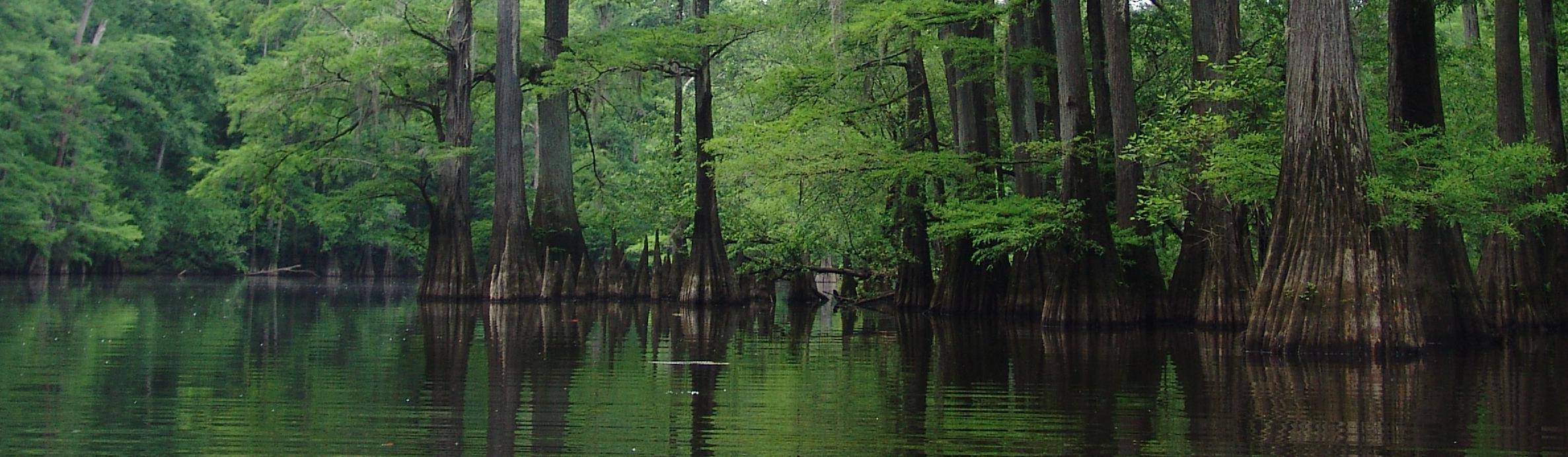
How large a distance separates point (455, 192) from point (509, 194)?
1569 mm

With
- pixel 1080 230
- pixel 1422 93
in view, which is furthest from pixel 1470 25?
pixel 1422 93

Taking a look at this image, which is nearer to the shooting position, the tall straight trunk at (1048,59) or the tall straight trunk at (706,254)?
the tall straight trunk at (1048,59)

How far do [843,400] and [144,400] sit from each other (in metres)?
3.63

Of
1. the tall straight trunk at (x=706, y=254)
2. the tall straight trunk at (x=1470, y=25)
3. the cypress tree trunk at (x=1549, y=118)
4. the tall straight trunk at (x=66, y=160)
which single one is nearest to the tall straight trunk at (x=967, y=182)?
the tall straight trunk at (x=706, y=254)

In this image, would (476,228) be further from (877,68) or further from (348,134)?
(877,68)

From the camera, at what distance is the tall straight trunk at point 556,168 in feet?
90.6

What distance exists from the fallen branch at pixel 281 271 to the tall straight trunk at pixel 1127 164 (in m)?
35.2

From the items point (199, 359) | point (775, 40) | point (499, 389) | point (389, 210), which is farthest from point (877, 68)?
point (389, 210)

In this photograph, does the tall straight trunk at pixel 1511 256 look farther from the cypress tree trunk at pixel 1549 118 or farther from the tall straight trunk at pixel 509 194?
the tall straight trunk at pixel 509 194

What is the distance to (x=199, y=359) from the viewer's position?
11.9 metres

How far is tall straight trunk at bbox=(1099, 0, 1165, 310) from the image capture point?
17.6 metres

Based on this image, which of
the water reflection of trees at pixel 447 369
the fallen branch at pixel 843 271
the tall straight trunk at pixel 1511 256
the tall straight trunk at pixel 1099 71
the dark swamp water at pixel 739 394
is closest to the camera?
the dark swamp water at pixel 739 394

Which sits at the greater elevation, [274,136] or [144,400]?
[274,136]

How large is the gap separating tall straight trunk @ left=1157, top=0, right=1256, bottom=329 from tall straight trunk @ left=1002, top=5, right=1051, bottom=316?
226 cm
